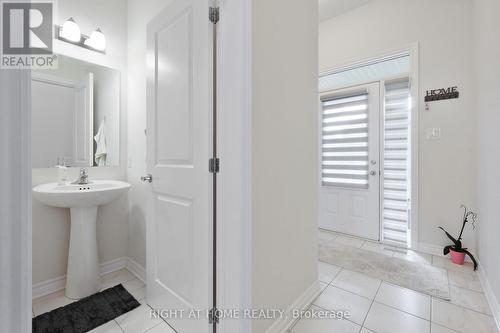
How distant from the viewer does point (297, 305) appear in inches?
61.1

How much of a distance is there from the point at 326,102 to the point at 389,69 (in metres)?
0.86

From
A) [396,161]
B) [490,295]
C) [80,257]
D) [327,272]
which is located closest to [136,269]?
[80,257]

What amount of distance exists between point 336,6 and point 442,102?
5.97ft

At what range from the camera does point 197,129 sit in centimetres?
125

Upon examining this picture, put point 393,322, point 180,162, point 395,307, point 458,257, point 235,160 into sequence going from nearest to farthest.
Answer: point 235,160 < point 180,162 < point 393,322 < point 395,307 < point 458,257

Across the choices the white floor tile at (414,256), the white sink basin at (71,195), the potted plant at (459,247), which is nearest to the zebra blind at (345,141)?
the white floor tile at (414,256)

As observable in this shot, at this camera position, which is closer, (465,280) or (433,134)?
(465,280)

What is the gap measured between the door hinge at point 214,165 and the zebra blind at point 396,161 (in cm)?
262

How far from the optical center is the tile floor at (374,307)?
143 cm

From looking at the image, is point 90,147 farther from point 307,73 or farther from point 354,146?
point 354,146

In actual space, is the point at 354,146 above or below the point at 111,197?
above

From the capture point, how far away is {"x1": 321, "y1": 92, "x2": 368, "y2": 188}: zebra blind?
10.0 ft

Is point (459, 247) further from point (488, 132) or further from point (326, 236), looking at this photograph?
point (326, 236)

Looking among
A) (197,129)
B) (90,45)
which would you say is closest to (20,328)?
(197,129)
